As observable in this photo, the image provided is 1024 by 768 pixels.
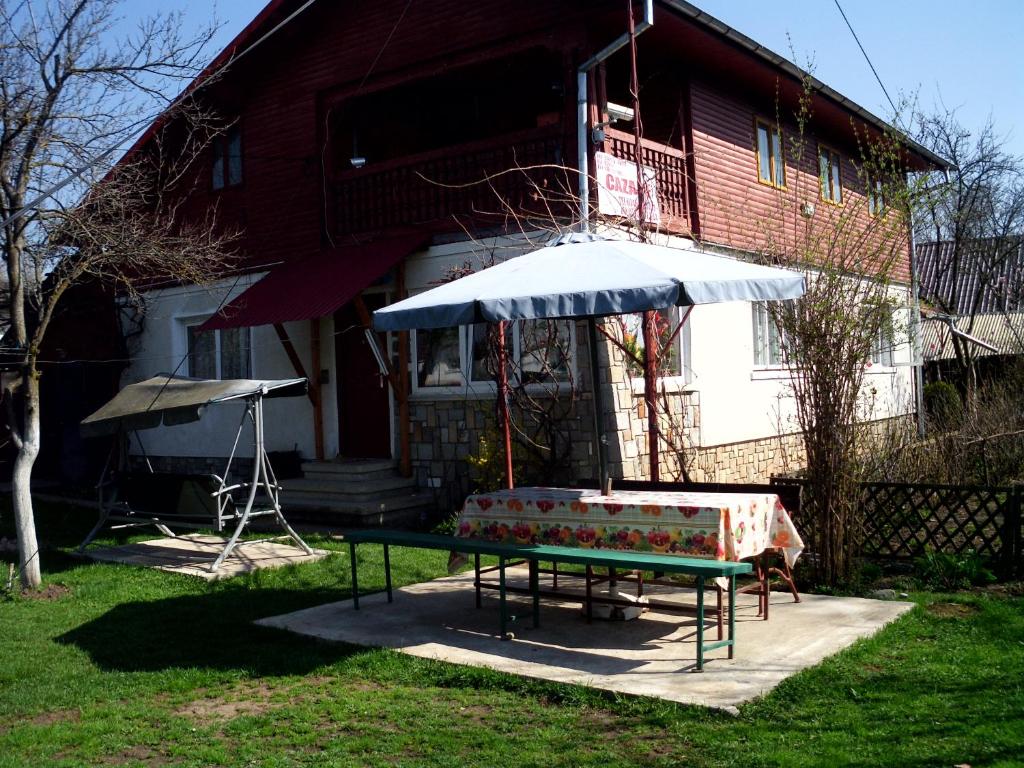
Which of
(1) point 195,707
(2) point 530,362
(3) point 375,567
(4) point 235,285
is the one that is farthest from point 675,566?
(4) point 235,285

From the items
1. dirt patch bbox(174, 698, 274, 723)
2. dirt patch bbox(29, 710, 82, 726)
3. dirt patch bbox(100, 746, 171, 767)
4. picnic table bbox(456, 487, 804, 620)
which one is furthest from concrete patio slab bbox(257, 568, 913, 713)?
dirt patch bbox(100, 746, 171, 767)

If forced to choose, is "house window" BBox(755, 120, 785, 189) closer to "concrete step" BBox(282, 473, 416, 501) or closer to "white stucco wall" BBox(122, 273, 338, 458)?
"white stucco wall" BBox(122, 273, 338, 458)

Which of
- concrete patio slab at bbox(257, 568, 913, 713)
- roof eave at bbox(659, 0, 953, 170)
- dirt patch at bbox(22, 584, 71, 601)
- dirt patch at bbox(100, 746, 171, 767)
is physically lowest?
dirt patch at bbox(100, 746, 171, 767)

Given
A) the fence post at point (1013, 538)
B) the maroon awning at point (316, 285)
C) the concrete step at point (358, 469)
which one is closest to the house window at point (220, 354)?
the maroon awning at point (316, 285)

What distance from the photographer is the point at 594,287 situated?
6.11 meters

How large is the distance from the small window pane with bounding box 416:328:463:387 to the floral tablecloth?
492cm

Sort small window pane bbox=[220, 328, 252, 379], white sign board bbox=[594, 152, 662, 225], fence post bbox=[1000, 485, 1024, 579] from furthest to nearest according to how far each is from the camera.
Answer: small window pane bbox=[220, 328, 252, 379], white sign board bbox=[594, 152, 662, 225], fence post bbox=[1000, 485, 1024, 579]

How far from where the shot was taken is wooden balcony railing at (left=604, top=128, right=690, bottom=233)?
1152cm

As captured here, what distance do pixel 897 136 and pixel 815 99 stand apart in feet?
21.1

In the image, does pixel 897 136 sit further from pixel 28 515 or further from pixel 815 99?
pixel 28 515

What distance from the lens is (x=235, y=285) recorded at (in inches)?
566

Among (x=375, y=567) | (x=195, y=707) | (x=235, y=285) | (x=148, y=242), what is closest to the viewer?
(x=195, y=707)

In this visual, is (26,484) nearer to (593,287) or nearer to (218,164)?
(593,287)

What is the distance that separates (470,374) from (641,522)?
18.8 ft
